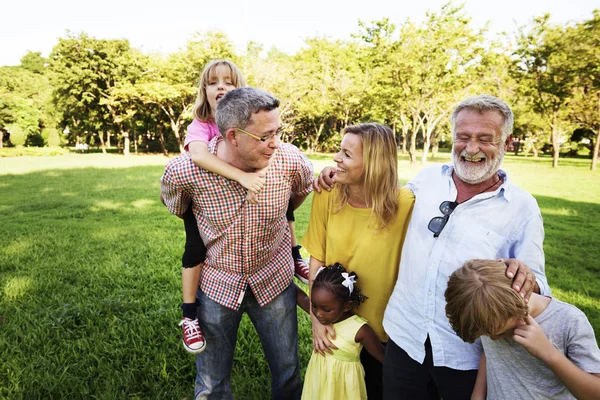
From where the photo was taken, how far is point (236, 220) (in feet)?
7.47

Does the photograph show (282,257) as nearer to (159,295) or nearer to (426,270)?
(426,270)

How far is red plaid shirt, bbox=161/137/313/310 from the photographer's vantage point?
7.30ft

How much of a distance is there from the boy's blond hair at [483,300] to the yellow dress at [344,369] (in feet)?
2.68

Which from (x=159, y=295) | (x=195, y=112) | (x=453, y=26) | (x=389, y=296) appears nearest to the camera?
(x=389, y=296)

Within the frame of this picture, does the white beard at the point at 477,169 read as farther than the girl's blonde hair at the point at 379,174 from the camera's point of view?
No

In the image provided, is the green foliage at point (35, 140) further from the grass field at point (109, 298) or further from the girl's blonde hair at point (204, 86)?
the girl's blonde hair at point (204, 86)

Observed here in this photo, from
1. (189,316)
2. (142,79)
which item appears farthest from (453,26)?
(142,79)

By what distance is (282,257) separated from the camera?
262cm

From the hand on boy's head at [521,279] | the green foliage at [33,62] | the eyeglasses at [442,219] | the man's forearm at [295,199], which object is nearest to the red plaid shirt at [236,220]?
the man's forearm at [295,199]

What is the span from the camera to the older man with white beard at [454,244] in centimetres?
184

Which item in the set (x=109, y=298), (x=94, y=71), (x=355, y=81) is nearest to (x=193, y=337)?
(x=109, y=298)

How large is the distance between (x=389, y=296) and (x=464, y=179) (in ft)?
2.81

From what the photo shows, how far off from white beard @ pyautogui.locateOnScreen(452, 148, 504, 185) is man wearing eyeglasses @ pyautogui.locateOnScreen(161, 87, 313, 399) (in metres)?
1.01

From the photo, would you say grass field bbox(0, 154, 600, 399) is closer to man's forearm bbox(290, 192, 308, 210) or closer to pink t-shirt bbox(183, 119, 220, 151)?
man's forearm bbox(290, 192, 308, 210)
